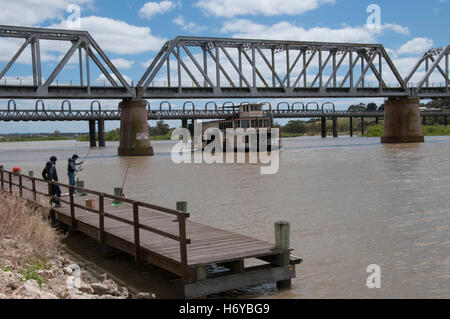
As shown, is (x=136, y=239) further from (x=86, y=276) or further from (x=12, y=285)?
(x=12, y=285)

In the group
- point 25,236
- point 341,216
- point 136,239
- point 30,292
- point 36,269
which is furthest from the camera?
point 341,216

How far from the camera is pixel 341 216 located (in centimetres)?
1736

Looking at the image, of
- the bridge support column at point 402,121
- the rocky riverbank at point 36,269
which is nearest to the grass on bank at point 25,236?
the rocky riverbank at point 36,269

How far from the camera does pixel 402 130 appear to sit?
80625mm

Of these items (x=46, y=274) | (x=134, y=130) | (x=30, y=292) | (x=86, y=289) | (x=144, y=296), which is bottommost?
(x=144, y=296)

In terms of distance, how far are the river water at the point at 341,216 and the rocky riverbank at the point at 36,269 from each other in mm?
3221

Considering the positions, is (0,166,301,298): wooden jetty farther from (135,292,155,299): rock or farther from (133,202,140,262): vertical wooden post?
(135,292,155,299): rock

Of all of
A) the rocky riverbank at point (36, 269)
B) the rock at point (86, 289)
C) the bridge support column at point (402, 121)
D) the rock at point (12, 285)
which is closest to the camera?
the rock at point (12, 285)

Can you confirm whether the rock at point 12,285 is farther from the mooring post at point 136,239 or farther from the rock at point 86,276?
the mooring post at point 136,239

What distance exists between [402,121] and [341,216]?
227 feet

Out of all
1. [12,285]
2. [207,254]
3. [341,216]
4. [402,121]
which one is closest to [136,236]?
[207,254]

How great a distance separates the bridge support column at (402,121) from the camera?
8018cm

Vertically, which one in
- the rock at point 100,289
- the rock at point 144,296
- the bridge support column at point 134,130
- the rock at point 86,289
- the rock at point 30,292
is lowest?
the rock at point 144,296
